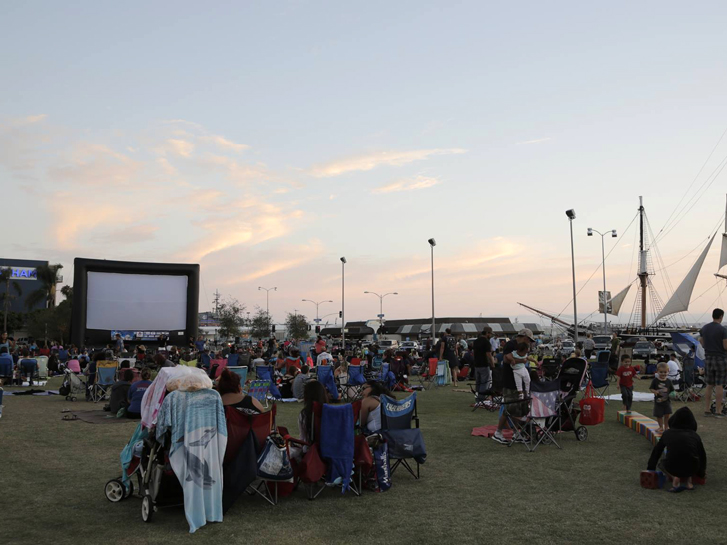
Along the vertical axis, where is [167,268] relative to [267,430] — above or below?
above

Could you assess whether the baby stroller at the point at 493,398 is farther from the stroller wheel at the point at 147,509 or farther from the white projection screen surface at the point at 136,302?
the white projection screen surface at the point at 136,302

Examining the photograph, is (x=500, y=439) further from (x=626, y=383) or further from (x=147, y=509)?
(x=147, y=509)

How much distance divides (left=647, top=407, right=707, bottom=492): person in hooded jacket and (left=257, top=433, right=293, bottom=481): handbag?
12.5 ft

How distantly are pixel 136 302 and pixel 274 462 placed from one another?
3360 centimetres

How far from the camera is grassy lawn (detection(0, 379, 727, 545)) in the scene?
5.24m

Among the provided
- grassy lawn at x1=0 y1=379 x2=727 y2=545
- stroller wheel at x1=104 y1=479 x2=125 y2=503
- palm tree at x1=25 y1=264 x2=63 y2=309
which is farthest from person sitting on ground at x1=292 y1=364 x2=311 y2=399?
palm tree at x1=25 y1=264 x2=63 y2=309

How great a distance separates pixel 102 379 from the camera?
1550 cm

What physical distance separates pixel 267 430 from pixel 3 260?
92.3 meters

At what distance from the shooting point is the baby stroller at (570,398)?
9.63 metres

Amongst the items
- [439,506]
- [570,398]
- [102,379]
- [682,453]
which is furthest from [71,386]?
[682,453]

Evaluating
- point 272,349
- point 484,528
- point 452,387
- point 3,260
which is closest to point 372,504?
point 484,528

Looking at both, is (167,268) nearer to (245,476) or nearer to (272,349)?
(272,349)

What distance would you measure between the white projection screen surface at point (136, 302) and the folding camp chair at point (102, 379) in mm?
22161

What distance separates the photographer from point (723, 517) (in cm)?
560
